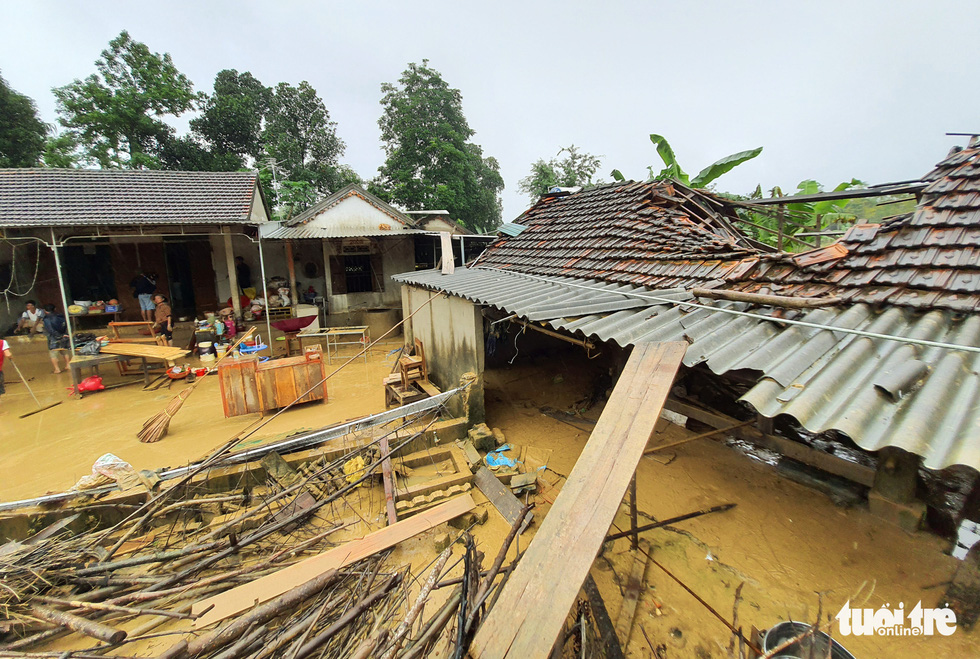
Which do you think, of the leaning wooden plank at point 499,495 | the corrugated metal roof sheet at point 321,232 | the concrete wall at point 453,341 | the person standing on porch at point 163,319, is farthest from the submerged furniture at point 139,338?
the leaning wooden plank at point 499,495

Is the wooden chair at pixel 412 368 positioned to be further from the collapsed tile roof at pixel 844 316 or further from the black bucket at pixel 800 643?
the black bucket at pixel 800 643

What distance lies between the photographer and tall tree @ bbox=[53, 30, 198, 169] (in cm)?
2327

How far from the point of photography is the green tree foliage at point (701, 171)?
8.48 metres

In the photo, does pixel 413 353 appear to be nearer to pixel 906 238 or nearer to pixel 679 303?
pixel 679 303

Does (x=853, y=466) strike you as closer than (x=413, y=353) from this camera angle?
Yes

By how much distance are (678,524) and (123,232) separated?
1566cm

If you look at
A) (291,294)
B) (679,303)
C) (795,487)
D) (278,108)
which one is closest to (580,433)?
(795,487)

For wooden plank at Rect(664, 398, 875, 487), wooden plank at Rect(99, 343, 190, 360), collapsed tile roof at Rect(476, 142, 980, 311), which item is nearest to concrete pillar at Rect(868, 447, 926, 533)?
wooden plank at Rect(664, 398, 875, 487)

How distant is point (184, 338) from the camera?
41.5 ft

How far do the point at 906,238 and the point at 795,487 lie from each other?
3.43m

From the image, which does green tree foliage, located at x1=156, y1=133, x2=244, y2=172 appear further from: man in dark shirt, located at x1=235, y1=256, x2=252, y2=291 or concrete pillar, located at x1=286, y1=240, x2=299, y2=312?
concrete pillar, located at x1=286, y1=240, x2=299, y2=312

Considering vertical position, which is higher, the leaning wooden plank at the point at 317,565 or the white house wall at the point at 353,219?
the white house wall at the point at 353,219

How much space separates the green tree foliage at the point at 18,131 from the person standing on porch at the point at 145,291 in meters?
17.5

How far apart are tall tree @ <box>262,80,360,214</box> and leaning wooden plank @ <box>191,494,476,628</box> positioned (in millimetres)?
27691
